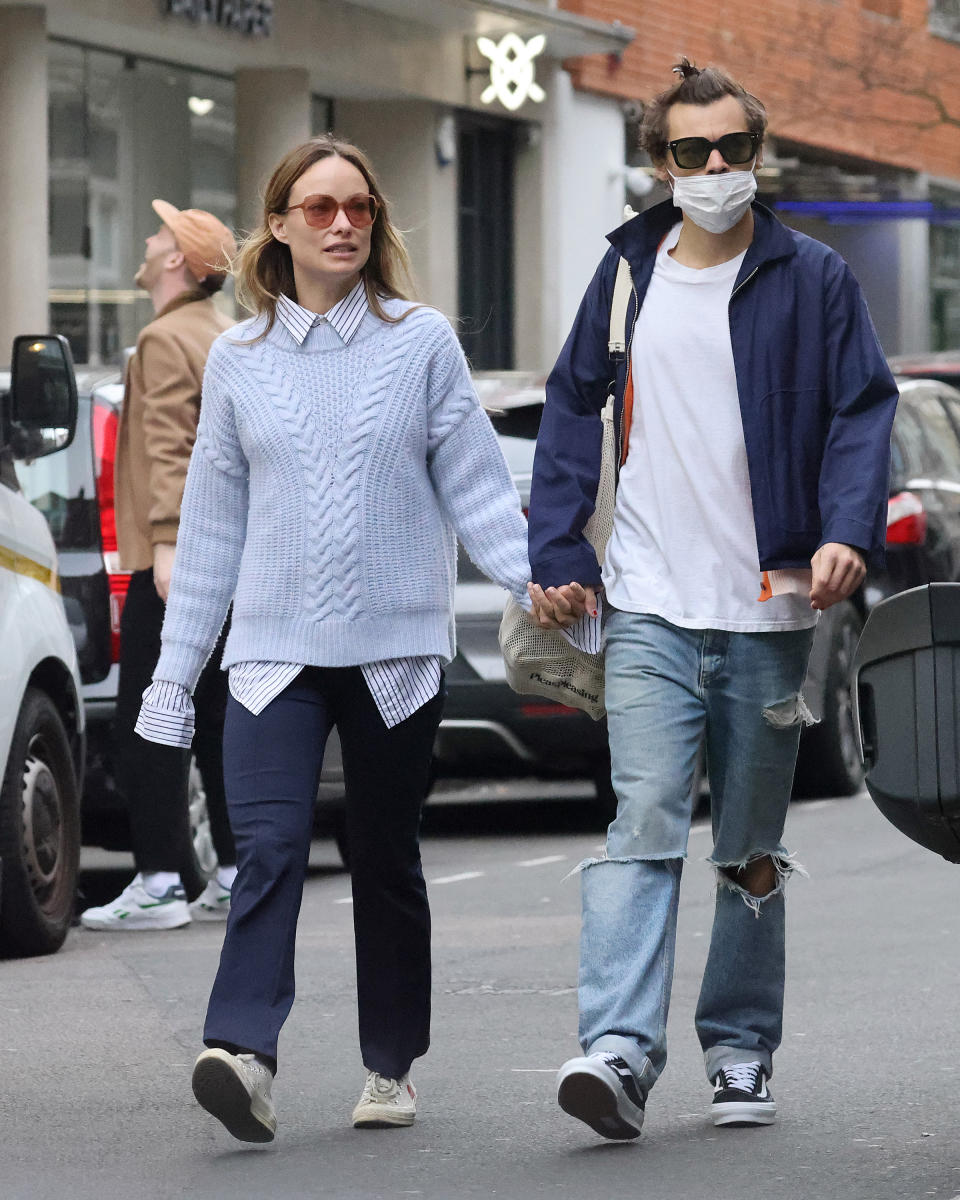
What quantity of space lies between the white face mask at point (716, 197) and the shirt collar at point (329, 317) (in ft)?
2.08

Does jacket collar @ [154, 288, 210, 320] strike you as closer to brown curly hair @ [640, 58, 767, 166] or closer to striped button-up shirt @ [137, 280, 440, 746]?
striped button-up shirt @ [137, 280, 440, 746]

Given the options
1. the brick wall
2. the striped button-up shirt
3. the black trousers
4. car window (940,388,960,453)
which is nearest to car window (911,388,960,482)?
car window (940,388,960,453)

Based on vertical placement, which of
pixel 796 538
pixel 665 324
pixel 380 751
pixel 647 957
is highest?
pixel 665 324

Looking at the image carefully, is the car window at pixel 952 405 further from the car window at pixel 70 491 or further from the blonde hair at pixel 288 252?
the blonde hair at pixel 288 252

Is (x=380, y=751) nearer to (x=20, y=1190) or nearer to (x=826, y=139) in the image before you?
(x=20, y=1190)

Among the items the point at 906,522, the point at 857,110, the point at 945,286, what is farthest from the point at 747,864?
the point at 945,286

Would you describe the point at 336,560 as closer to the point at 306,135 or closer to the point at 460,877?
the point at 460,877

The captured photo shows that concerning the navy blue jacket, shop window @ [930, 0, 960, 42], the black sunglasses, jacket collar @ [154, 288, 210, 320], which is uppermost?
shop window @ [930, 0, 960, 42]

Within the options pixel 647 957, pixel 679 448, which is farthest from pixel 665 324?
pixel 647 957

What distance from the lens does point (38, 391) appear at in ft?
25.9

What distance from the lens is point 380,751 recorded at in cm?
523

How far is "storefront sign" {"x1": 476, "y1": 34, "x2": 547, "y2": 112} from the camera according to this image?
2634cm

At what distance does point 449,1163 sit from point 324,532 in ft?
3.81

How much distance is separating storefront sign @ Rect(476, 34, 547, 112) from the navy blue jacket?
2149cm
